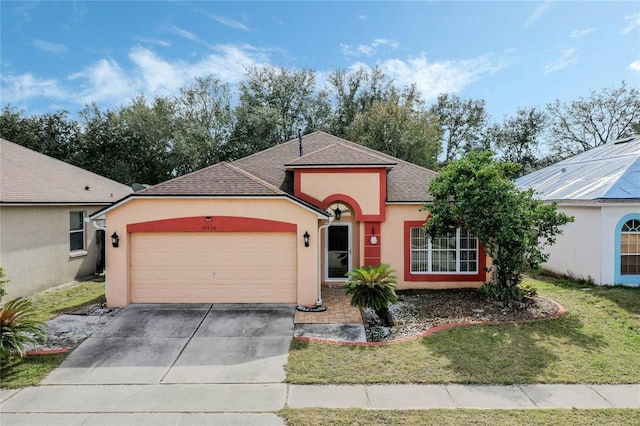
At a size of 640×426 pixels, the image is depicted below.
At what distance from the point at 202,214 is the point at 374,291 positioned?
596cm

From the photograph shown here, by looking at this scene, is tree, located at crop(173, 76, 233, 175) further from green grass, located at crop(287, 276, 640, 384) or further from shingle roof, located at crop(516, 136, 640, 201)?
green grass, located at crop(287, 276, 640, 384)

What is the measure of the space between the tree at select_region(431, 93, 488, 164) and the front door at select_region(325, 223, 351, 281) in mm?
34443

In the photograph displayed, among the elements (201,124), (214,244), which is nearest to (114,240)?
(214,244)

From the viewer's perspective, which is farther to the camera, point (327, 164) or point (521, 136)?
point (521, 136)

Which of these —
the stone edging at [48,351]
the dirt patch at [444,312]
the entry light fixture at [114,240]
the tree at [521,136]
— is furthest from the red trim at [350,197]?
the tree at [521,136]

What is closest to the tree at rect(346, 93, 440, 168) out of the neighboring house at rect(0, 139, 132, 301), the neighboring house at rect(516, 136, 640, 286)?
the neighboring house at rect(516, 136, 640, 286)

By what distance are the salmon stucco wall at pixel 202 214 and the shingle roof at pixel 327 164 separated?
270 centimetres

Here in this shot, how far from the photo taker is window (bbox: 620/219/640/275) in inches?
533

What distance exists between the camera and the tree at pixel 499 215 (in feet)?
34.3

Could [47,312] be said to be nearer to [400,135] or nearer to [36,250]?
[36,250]

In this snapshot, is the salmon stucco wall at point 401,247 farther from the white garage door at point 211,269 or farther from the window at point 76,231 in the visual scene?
the window at point 76,231

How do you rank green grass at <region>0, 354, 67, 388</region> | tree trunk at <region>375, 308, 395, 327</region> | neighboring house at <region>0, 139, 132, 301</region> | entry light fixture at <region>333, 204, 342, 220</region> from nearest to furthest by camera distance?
green grass at <region>0, 354, 67, 388</region> < tree trunk at <region>375, 308, 395, 327</region> < neighboring house at <region>0, 139, 132, 301</region> < entry light fixture at <region>333, 204, 342, 220</region>

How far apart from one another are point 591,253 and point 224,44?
21.5 metres

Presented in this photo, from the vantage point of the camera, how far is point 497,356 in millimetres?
7711
